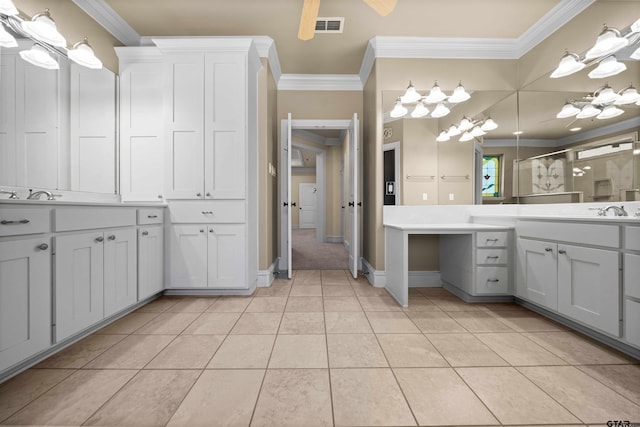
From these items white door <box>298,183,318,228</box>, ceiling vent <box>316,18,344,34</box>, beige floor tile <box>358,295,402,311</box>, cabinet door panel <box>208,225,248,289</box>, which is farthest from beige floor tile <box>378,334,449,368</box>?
white door <box>298,183,318,228</box>

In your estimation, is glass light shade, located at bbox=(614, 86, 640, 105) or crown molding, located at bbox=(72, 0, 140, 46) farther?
crown molding, located at bbox=(72, 0, 140, 46)

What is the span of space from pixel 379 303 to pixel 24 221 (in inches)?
97.8

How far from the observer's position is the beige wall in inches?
78.8

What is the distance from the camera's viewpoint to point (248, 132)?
2701mm

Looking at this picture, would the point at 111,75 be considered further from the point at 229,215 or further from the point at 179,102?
the point at 229,215

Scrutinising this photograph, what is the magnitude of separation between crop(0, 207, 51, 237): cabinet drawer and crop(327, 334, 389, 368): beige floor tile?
1.74 m

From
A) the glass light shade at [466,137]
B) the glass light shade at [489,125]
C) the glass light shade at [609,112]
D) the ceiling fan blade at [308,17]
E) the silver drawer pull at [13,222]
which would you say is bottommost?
the silver drawer pull at [13,222]

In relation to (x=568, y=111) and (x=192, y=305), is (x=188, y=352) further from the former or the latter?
(x=568, y=111)

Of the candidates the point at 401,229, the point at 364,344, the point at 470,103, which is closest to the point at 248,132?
the point at 401,229

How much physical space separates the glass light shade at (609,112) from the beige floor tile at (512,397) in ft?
6.95

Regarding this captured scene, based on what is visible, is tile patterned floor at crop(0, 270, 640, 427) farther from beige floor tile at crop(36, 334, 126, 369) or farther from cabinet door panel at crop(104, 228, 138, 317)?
cabinet door panel at crop(104, 228, 138, 317)

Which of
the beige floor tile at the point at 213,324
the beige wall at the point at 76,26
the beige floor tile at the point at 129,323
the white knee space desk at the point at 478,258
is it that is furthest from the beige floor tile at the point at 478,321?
the beige wall at the point at 76,26

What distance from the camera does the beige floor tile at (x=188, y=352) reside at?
1.49m

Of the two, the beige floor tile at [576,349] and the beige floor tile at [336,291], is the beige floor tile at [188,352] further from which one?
the beige floor tile at [576,349]
